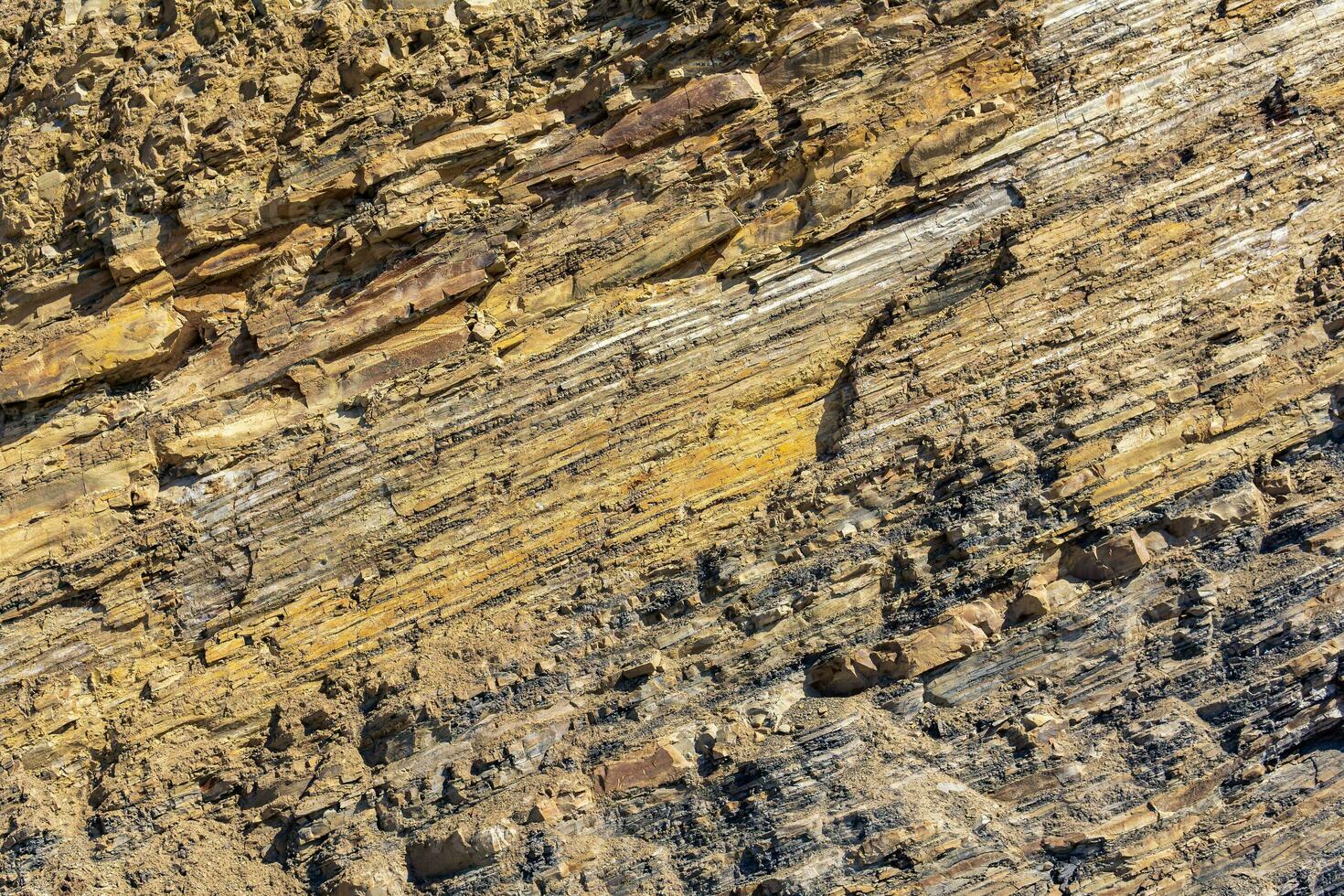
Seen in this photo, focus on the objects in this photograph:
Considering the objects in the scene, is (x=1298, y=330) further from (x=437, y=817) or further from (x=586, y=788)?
(x=437, y=817)

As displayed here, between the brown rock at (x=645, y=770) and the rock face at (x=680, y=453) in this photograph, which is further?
the brown rock at (x=645, y=770)

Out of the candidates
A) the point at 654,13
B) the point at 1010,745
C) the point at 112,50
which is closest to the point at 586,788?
the point at 1010,745

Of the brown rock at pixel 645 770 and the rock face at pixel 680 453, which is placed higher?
the rock face at pixel 680 453

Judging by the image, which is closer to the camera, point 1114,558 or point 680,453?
point 1114,558

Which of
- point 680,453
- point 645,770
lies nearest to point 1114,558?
point 680,453

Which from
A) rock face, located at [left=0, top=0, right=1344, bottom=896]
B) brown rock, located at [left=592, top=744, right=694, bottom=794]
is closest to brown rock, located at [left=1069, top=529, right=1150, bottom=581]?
rock face, located at [left=0, top=0, right=1344, bottom=896]

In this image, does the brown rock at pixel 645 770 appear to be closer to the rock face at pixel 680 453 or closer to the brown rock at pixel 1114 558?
the rock face at pixel 680 453

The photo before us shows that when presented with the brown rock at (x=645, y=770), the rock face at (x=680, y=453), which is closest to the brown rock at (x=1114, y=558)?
the rock face at (x=680, y=453)

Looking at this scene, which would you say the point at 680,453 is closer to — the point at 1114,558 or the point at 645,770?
the point at 645,770
